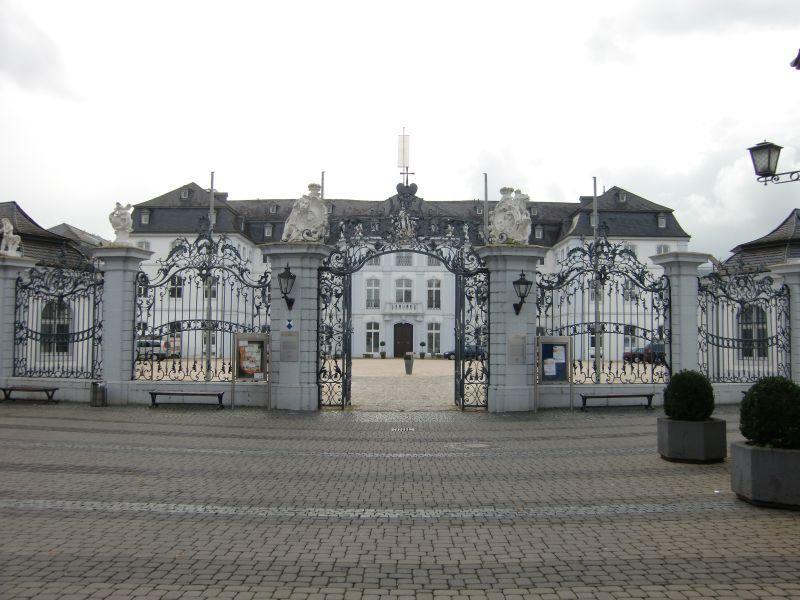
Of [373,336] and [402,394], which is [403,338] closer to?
[373,336]

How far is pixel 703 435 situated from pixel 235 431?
891 centimetres

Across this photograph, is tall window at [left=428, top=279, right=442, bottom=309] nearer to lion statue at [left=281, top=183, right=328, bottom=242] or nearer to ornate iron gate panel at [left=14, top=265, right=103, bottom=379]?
ornate iron gate panel at [left=14, top=265, right=103, bottom=379]

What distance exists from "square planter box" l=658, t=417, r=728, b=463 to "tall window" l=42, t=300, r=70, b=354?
16412 millimetres

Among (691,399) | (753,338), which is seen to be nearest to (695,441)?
(691,399)

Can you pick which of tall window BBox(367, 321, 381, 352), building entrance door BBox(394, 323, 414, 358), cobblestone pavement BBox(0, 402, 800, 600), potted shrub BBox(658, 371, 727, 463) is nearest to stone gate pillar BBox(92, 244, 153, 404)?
cobblestone pavement BBox(0, 402, 800, 600)

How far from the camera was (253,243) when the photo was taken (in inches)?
2344

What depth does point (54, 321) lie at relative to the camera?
21312 millimetres

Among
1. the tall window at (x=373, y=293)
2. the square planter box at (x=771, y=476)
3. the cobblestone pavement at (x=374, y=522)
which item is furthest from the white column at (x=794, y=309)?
the tall window at (x=373, y=293)

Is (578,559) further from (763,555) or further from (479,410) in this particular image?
(479,410)

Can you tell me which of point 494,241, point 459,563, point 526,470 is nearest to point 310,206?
point 494,241

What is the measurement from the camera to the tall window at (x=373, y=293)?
210ft

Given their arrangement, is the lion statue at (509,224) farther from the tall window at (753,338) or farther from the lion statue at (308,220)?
the tall window at (753,338)

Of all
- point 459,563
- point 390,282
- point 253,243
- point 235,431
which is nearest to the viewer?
point 459,563

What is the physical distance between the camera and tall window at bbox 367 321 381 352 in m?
64.1
